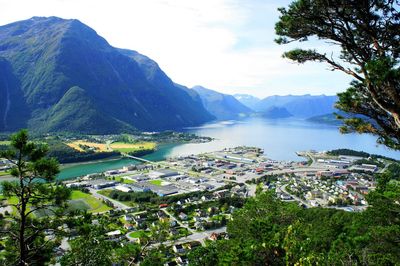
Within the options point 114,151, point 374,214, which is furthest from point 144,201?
point 114,151

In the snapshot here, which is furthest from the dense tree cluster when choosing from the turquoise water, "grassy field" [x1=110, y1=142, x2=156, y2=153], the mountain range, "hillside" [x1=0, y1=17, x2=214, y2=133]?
"hillside" [x1=0, y1=17, x2=214, y2=133]

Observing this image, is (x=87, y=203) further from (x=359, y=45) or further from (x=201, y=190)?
(x=359, y=45)

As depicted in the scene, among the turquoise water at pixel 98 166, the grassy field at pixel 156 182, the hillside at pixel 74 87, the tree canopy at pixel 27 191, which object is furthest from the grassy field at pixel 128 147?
the tree canopy at pixel 27 191

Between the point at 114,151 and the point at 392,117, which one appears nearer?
the point at 392,117

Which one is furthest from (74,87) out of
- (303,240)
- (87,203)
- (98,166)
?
(303,240)

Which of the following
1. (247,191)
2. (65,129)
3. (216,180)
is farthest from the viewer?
(65,129)

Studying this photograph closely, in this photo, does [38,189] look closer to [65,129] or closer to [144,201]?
[144,201]

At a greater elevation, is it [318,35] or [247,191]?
[318,35]

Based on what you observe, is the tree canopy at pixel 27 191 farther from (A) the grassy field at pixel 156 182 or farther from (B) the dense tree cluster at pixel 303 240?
(A) the grassy field at pixel 156 182

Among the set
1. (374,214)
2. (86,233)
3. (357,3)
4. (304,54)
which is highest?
(357,3)
